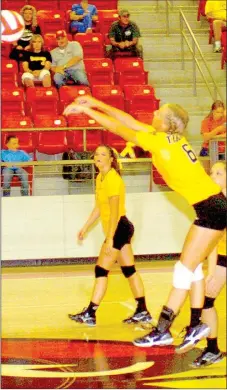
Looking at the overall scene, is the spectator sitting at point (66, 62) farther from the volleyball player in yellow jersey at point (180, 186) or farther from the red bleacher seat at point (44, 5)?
the volleyball player in yellow jersey at point (180, 186)

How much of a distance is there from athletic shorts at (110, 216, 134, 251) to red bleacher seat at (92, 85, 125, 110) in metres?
4.63

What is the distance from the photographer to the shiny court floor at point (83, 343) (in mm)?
5438

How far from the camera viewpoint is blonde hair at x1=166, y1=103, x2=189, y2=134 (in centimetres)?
522

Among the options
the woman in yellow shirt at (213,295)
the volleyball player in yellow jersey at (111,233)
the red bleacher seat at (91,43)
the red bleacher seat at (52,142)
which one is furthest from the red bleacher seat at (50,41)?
the woman in yellow shirt at (213,295)

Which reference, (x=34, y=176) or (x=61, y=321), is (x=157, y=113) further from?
(x=34, y=176)

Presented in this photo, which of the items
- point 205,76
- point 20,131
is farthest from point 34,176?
point 205,76

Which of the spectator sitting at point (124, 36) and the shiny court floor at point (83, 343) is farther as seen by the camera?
the spectator sitting at point (124, 36)

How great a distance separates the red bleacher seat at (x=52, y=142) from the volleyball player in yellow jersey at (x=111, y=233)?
3809mm

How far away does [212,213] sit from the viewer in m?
5.28

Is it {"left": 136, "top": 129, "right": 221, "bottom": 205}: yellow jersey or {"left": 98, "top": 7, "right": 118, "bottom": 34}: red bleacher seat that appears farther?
{"left": 98, "top": 7, "right": 118, "bottom": 34}: red bleacher seat

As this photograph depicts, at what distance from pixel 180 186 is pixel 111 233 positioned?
58.7 inches

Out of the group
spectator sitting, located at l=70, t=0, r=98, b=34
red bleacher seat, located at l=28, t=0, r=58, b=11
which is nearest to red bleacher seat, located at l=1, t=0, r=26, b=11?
red bleacher seat, located at l=28, t=0, r=58, b=11

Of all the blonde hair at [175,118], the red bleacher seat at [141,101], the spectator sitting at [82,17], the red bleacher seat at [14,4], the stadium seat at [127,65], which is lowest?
the red bleacher seat at [141,101]

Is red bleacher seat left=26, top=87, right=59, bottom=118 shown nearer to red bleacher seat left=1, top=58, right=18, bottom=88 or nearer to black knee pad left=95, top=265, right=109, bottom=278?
red bleacher seat left=1, top=58, right=18, bottom=88
